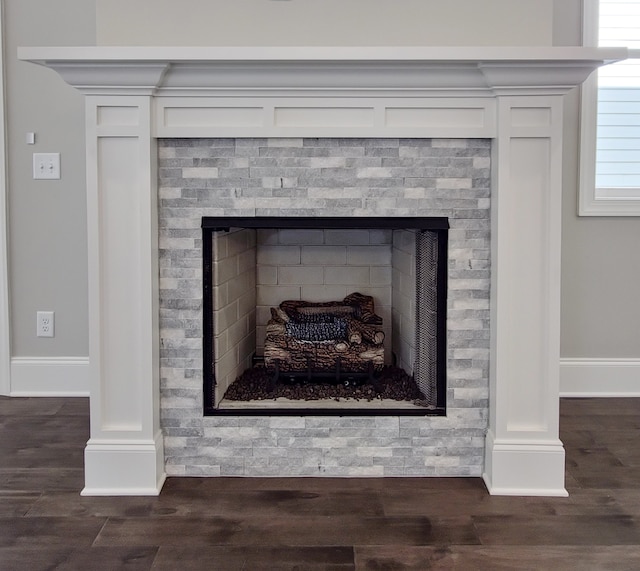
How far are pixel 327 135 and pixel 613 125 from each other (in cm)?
176

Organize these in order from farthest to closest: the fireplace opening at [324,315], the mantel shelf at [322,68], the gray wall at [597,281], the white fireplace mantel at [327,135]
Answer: the gray wall at [597,281]
the fireplace opening at [324,315]
the white fireplace mantel at [327,135]
the mantel shelf at [322,68]

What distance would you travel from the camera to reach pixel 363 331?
2771 mm

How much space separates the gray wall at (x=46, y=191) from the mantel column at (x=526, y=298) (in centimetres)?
198

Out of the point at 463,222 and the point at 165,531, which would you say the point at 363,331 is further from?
the point at 165,531

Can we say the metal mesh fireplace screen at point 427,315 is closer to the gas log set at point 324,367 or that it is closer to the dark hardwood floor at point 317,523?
the gas log set at point 324,367

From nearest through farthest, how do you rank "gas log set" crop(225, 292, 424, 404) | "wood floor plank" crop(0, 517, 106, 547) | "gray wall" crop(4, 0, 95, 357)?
"wood floor plank" crop(0, 517, 106, 547), "gas log set" crop(225, 292, 424, 404), "gray wall" crop(4, 0, 95, 357)

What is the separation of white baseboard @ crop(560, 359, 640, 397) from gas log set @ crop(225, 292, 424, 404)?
3.52 ft

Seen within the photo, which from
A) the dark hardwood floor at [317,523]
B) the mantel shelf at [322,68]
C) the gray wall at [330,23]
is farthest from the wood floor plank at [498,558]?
the gray wall at [330,23]

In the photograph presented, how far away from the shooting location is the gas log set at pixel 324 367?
2.59 m

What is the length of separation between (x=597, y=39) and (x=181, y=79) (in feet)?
6.74

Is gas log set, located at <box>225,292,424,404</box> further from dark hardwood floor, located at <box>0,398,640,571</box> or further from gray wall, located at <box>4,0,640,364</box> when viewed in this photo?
gray wall, located at <box>4,0,640,364</box>

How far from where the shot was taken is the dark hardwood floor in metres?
1.90

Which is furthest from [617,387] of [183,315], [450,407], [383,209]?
[183,315]

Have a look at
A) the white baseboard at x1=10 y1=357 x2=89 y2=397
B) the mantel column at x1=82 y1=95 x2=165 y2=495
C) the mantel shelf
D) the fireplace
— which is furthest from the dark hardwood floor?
the mantel shelf
